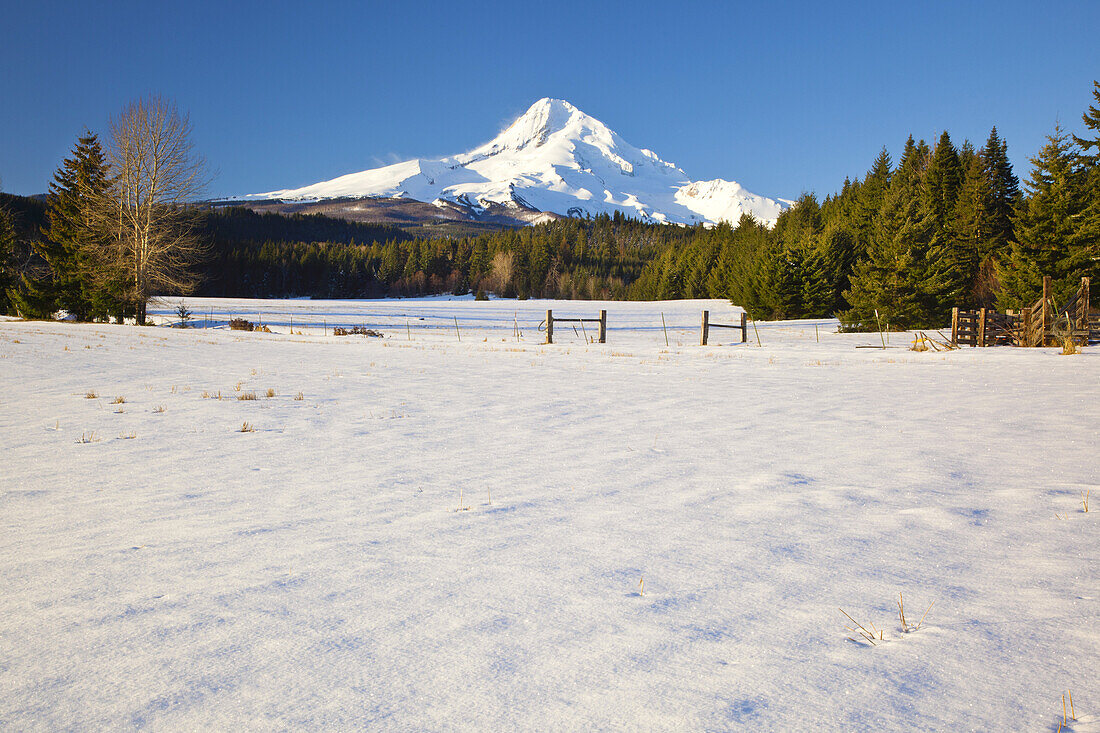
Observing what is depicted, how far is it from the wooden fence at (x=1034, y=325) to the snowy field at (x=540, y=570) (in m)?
19.6

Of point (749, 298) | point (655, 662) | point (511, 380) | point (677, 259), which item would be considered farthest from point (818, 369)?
point (677, 259)

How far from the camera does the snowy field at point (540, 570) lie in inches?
82.2

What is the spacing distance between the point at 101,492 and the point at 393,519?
2.30 metres

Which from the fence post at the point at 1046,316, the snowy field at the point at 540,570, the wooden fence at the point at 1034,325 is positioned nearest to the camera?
the snowy field at the point at 540,570

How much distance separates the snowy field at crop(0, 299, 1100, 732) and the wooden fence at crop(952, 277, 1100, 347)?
19581 mm

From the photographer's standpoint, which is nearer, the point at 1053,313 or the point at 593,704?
the point at 593,704

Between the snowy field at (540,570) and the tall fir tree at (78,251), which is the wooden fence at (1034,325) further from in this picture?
the tall fir tree at (78,251)

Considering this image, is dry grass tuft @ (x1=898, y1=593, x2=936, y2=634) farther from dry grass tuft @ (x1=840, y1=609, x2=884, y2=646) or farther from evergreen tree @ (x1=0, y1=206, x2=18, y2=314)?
evergreen tree @ (x1=0, y1=206, x2=18, y2=314)

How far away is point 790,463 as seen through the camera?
5422 mm

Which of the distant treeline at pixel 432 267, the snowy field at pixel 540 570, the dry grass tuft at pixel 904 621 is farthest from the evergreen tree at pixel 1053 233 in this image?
the distant treeline at pixel 432 267

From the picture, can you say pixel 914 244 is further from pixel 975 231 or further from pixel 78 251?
pixel 78 251

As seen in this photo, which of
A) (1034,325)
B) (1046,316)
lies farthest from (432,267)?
(1046,316)

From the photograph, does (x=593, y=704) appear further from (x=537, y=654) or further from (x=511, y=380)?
(x=511, y=380)

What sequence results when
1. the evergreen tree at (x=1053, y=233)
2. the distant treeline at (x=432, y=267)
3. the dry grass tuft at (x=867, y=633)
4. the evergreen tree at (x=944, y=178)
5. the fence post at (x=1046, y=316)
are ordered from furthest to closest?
the distant treeline at (x=432, y=267) → the evergreen tree at (x=944, y=178) → the evergreen tree at (x=1053, y=233) → the fence post at (x=1046, y=316) → the dry grass tuft at (x=867, y=633)
